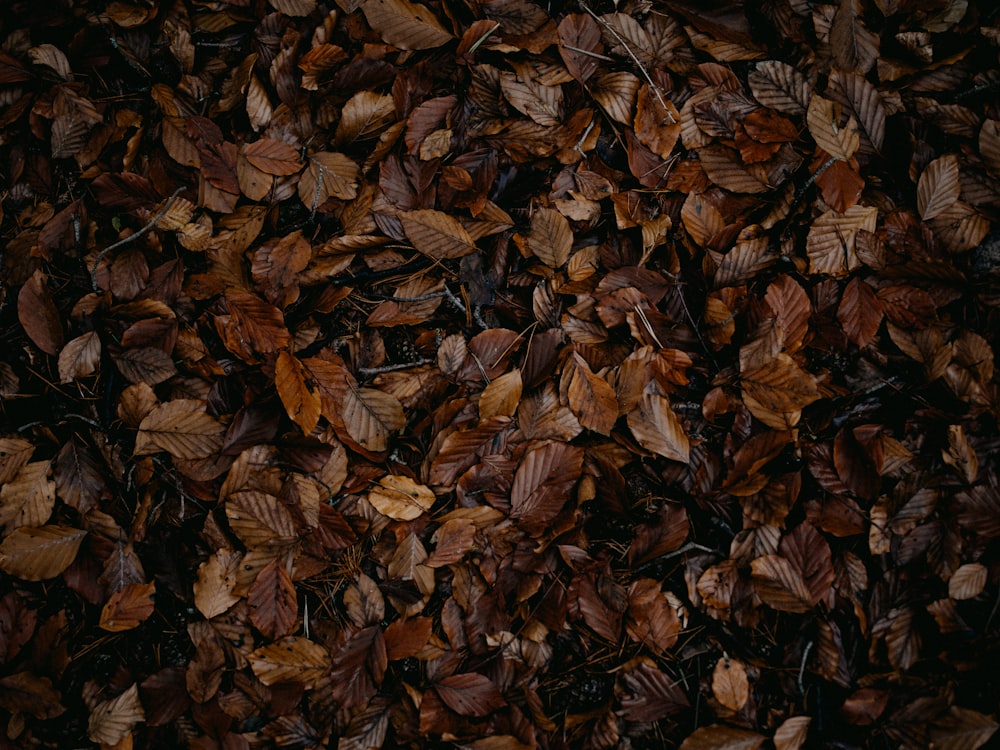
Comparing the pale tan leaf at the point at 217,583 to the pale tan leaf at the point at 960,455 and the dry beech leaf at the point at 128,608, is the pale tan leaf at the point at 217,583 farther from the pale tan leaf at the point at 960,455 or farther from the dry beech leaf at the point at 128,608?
the pale tan leaf at the point at 960,455

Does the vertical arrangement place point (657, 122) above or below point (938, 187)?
above

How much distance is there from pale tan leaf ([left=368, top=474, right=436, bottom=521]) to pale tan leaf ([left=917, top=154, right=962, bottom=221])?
1.61 metres

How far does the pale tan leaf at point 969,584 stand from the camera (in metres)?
1.56

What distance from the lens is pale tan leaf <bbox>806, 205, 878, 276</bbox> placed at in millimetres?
1693

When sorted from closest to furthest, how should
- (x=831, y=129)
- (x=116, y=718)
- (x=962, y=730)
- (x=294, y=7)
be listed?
(x=962, y=730)
(x=116, y=718)
(x=831, y=129)
(x=294, y=7)

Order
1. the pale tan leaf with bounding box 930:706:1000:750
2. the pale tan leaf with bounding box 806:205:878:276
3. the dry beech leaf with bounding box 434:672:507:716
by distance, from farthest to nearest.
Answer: the pale tan leaf with bounding box 806:205:878:276, the dry beech leaf with bounding box 434:672:507:716, the pale tan leaf with bounding box 930:706:1000:750

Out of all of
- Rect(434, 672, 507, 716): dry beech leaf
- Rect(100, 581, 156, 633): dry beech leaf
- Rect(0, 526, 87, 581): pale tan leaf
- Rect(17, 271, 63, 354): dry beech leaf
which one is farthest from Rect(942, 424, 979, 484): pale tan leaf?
Rect(17, 271, 63, 354): dry beech leaf

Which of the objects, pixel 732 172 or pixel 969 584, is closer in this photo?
pixel 969 584

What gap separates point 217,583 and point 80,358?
2.46 ft

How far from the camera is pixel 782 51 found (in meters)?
1.80

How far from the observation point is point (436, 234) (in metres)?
1.74

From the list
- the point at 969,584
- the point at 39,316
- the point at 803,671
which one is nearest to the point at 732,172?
the point at 969,584

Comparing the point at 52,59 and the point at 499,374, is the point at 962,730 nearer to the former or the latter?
the point at 499,374

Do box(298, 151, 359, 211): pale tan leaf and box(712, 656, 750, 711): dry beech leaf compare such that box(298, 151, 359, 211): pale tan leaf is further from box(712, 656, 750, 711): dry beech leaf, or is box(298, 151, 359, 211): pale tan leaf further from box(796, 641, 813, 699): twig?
box(796, 641, 813, 699): twig
